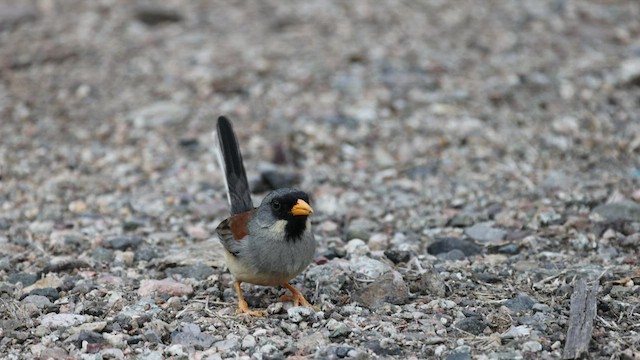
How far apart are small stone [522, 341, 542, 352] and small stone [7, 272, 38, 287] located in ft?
11.1

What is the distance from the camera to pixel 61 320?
18.5 feet

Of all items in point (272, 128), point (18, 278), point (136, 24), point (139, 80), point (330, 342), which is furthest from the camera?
point (136, 24)

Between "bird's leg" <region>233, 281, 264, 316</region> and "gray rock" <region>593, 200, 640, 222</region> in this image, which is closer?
"bird's leg" <region>233, 281, 264, 316</region>

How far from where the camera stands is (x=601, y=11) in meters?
12.5

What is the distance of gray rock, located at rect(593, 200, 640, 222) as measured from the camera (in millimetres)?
7273

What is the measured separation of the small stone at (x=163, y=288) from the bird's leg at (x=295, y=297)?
2.17ft

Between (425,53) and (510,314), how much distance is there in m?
6.05

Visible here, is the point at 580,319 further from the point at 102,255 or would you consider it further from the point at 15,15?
the point at 15,15

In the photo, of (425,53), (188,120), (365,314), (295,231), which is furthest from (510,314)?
(425,53)

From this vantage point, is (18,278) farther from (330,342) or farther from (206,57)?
(206,57)

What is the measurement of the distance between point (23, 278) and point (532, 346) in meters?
3.51

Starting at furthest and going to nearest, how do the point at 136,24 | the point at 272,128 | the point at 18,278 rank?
the point at 136,24 → the point at 272,128 → the point at 18,278

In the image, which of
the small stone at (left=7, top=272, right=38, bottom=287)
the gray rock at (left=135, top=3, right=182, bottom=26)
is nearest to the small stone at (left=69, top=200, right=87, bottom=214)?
the small stone at (left=7, top=272, right=38, bottom=287)

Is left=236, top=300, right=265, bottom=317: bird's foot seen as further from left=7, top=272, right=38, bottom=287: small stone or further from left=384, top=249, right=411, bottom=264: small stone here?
left=7, top=272, right=38, bottom=287: small stone
